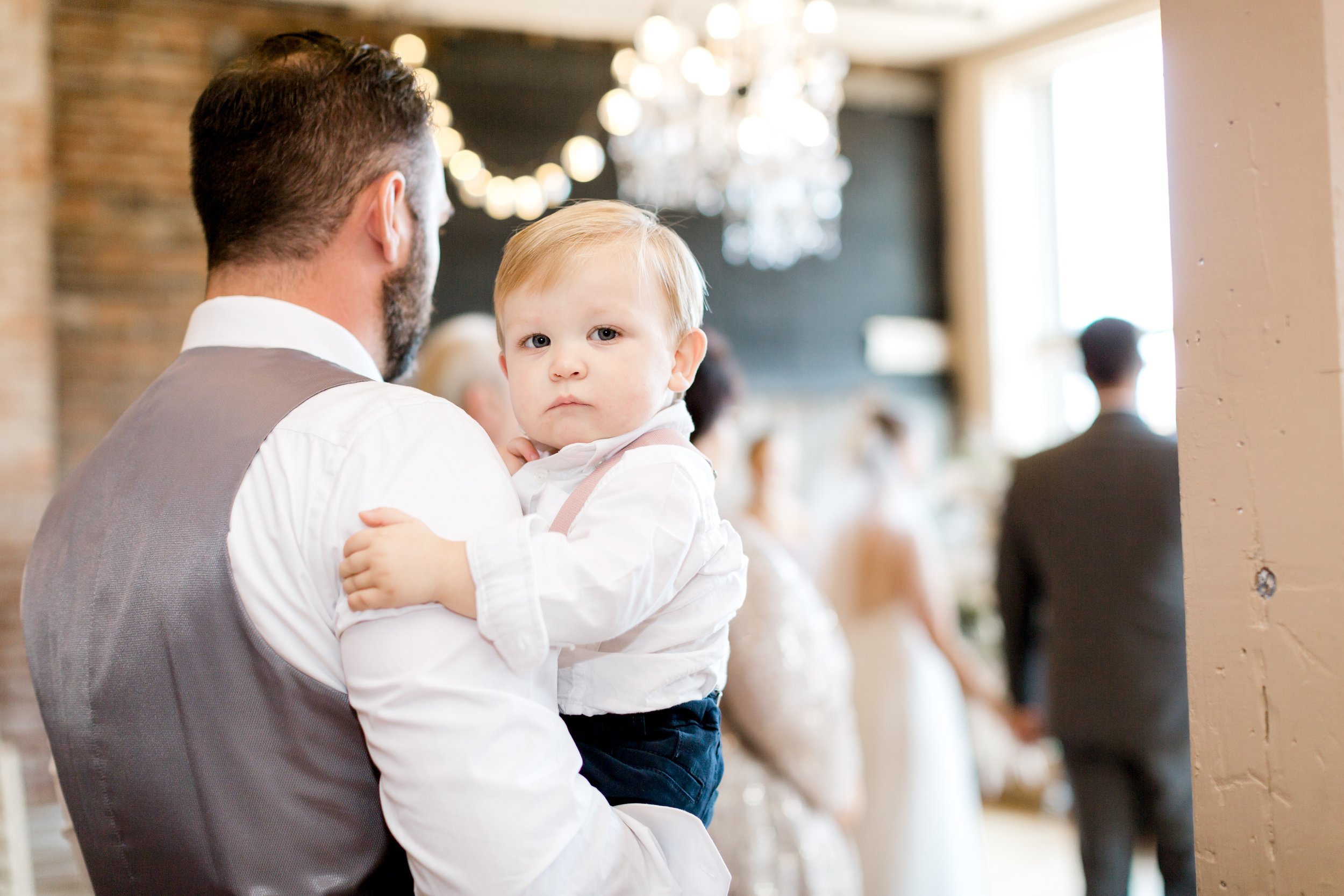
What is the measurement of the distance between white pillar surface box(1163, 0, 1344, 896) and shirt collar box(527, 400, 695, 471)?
1.93ft

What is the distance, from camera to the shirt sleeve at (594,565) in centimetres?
98

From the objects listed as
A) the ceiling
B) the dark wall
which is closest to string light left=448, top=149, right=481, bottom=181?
the dark wall

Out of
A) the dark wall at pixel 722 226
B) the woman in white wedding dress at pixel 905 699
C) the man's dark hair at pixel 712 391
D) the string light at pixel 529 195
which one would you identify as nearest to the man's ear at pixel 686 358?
the man's dark hair at pixel 712 391

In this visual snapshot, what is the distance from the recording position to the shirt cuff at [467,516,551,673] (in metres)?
0.98

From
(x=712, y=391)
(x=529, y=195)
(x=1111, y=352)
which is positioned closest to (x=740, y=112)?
(x=529, y=195)

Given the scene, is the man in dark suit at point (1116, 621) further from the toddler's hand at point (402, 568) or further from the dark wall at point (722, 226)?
the dark wall at point (722, 226)

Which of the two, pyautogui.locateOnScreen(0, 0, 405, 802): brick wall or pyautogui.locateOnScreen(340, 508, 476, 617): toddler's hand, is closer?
pyautogui.locateOnScreen(340, 508, 476, 617): toddler's hand

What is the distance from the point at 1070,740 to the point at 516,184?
314 centimetres

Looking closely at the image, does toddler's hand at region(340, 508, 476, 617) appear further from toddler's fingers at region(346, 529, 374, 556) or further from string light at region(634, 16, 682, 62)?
string light at region(634, 16, 682, 62)

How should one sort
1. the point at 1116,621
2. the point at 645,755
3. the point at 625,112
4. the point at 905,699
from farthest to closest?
the point at 905,699 < the point at 625,112 < the point at 1116,621 < the point at 645,755

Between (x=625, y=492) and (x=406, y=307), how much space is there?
48 centimetres

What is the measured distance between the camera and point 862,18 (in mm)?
7176

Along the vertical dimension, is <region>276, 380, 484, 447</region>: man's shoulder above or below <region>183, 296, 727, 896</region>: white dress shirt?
above

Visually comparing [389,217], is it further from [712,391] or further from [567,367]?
[712,391]
